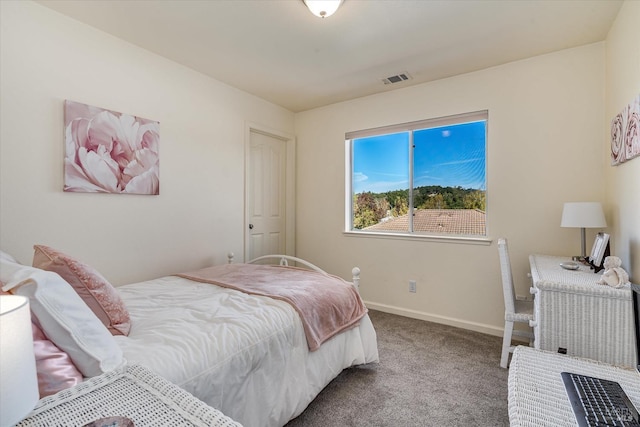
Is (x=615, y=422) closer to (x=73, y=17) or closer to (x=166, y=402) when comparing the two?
(x=166, y=402)

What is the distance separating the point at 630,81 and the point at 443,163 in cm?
150

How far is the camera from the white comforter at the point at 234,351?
120cm

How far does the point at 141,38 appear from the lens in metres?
2.37

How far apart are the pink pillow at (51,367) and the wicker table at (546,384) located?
1.35m

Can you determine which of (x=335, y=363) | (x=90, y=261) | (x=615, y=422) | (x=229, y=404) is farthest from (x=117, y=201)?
(x=615, y=422)

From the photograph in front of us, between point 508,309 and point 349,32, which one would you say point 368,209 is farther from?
point 349,32

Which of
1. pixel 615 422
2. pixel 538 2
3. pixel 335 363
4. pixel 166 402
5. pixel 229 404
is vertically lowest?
pixel 335 363

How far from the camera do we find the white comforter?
1.20 meters

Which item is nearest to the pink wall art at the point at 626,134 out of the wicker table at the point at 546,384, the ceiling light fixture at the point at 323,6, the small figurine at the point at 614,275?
the small figurine at the point at 614,275

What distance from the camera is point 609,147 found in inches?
89.1

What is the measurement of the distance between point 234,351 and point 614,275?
1871 mm

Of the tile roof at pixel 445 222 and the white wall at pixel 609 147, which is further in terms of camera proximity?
the tile roof at pixel 445 222

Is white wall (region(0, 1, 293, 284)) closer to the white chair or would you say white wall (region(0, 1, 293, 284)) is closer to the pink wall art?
the white chair

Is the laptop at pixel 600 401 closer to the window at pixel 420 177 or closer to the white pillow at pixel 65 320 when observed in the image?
the white pillow at pixel 65 320
